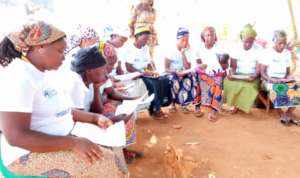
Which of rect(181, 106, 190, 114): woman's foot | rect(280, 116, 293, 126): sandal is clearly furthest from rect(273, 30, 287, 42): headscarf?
rect(181, 106, 190, 114): woman's foot

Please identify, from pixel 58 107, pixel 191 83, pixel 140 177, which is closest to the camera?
pixel 58 107

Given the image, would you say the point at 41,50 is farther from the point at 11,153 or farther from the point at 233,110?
the point at 233,110

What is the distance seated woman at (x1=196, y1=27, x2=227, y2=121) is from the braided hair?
3.27m

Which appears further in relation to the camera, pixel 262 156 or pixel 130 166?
pixel 262 156

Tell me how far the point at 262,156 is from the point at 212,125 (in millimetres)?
1020

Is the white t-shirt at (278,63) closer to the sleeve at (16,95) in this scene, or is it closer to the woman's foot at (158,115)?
the woman's foot at (158,115)

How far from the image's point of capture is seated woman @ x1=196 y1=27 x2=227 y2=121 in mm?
4469

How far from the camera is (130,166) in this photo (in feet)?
9.87

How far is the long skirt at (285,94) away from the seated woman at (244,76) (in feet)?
0.80

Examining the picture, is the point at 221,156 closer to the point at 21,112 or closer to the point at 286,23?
the point at 21,112

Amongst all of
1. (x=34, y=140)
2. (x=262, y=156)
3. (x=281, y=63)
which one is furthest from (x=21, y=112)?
(x=281, y=63)

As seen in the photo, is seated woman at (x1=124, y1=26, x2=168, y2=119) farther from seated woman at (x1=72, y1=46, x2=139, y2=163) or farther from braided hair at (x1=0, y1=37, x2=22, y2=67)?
braided hair at (x1=0, y1=37, x2=22, y2=67)

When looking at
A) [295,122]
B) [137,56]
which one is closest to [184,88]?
[137,56]

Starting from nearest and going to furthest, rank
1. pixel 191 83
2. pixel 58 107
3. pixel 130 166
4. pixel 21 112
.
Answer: pixel 21 112 → pixel 58 107 → pixel 130 166 → pixel 191 83
